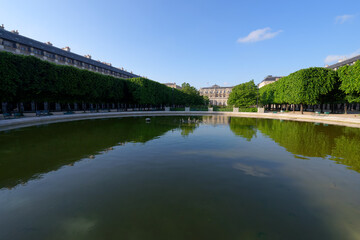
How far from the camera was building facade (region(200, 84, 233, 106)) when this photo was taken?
475 ft

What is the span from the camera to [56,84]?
31.2 m

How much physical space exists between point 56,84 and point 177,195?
119 feet

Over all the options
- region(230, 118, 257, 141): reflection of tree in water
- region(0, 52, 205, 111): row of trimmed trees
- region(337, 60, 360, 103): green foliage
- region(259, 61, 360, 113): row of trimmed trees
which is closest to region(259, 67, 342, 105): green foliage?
region(259, 61, 360, 113): row of trimmed trees

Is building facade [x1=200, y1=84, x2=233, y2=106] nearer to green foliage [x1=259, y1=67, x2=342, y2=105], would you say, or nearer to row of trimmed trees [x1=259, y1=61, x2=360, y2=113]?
green foliage [x1=259, y1=67, x2=342, y2=105]

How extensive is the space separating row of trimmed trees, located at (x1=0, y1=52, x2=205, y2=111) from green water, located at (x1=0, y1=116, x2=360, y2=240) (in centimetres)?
2442

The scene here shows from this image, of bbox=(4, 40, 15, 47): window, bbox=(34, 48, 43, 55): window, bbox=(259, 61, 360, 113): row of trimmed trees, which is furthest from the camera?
bbox=(34, 48, 43, 55): window

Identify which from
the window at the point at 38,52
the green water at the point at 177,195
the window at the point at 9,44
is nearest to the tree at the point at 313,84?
the green water at the point at 177,195

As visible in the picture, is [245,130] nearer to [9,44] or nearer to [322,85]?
[322,85]

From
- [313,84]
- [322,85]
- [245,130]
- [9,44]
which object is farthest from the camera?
[9,44]

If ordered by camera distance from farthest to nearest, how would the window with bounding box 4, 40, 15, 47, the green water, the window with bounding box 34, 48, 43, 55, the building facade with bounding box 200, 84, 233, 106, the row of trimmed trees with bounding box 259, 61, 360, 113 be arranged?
the building facade with bounding box 200, 84, 233, 106 → the window with bounding box 34, 48, 43, 55 → the window with bounding box 4, 40, 15, 47 → the row of trimmed trees with bounding box 259, 61, 360, 113 → the green water

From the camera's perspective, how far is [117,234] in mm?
3486

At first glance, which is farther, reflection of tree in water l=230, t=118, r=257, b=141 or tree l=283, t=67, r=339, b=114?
tree l=283, t=67, r=339, b=114

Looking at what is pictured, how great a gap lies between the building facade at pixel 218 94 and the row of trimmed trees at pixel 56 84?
10367 cm

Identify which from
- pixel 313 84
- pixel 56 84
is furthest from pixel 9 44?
pixel 313 84
